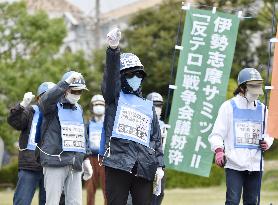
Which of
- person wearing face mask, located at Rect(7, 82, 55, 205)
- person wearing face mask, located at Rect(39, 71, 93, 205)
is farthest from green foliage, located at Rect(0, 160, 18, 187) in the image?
person wearing face mask, located at Rect(39, 71, 93, 205)

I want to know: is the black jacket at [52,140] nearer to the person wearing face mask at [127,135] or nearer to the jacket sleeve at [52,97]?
the jacket sleeve at [52,97]

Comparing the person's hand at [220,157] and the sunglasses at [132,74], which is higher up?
the sunglasses at [132,74]

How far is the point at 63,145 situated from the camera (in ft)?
35.5

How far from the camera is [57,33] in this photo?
31.5 m

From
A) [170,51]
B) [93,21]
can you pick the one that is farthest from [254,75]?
[93,21]

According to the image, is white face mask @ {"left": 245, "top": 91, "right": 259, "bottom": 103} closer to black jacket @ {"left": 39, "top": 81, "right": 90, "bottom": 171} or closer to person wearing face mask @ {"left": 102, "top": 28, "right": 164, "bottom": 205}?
person wearing face mask @ {"left": 102, "top": 28, "right": 164, "bottom": 205}

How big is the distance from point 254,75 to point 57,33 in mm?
21138

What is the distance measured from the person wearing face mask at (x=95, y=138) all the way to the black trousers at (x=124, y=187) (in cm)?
581

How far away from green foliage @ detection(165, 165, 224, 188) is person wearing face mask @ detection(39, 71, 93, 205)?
16.7m

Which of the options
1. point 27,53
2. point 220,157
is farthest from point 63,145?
point 27,53

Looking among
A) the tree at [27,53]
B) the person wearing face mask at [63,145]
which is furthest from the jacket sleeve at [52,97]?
the tree at [27,53]

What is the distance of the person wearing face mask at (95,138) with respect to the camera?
15.0 metres

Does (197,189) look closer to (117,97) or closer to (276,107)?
(276,107)

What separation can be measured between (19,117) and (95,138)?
9.79 feet
